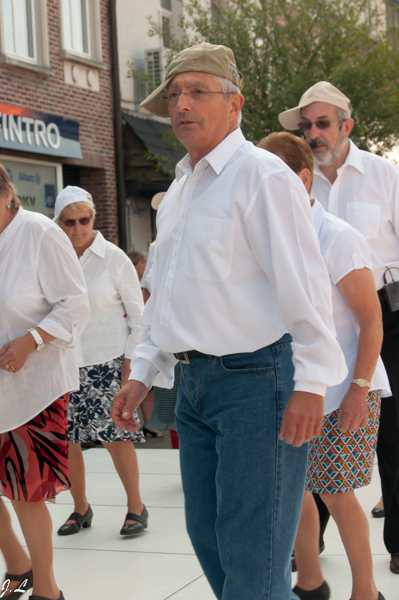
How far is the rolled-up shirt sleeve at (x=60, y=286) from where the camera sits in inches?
139

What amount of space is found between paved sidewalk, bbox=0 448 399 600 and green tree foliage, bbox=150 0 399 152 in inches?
383

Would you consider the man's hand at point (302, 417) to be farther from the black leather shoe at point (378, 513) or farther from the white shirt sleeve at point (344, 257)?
the black leather shoe at point (378, 513)

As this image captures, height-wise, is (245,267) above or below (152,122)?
below

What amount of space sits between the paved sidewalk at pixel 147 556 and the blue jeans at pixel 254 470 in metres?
1.46

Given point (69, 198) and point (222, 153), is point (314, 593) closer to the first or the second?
point (222, 153)

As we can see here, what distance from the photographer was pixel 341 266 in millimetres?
3023

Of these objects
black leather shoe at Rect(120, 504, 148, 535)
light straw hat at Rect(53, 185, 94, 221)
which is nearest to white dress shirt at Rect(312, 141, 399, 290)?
light straw hat at Rect(53, 185, 94, 221)

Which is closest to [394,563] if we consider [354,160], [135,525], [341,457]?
[341,457]

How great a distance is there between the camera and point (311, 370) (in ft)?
7.06

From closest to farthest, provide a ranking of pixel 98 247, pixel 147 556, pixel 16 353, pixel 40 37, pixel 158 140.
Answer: pixel 16 353 → pixel 147 556 → pixel 98 247 → pixel 40 37 → pixel 158 140

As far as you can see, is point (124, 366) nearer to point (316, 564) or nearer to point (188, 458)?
point (316, 564)

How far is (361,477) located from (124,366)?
2172 mm

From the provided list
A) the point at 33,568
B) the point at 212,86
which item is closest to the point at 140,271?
the point at 33,568

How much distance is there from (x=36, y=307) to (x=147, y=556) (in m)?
1.65
